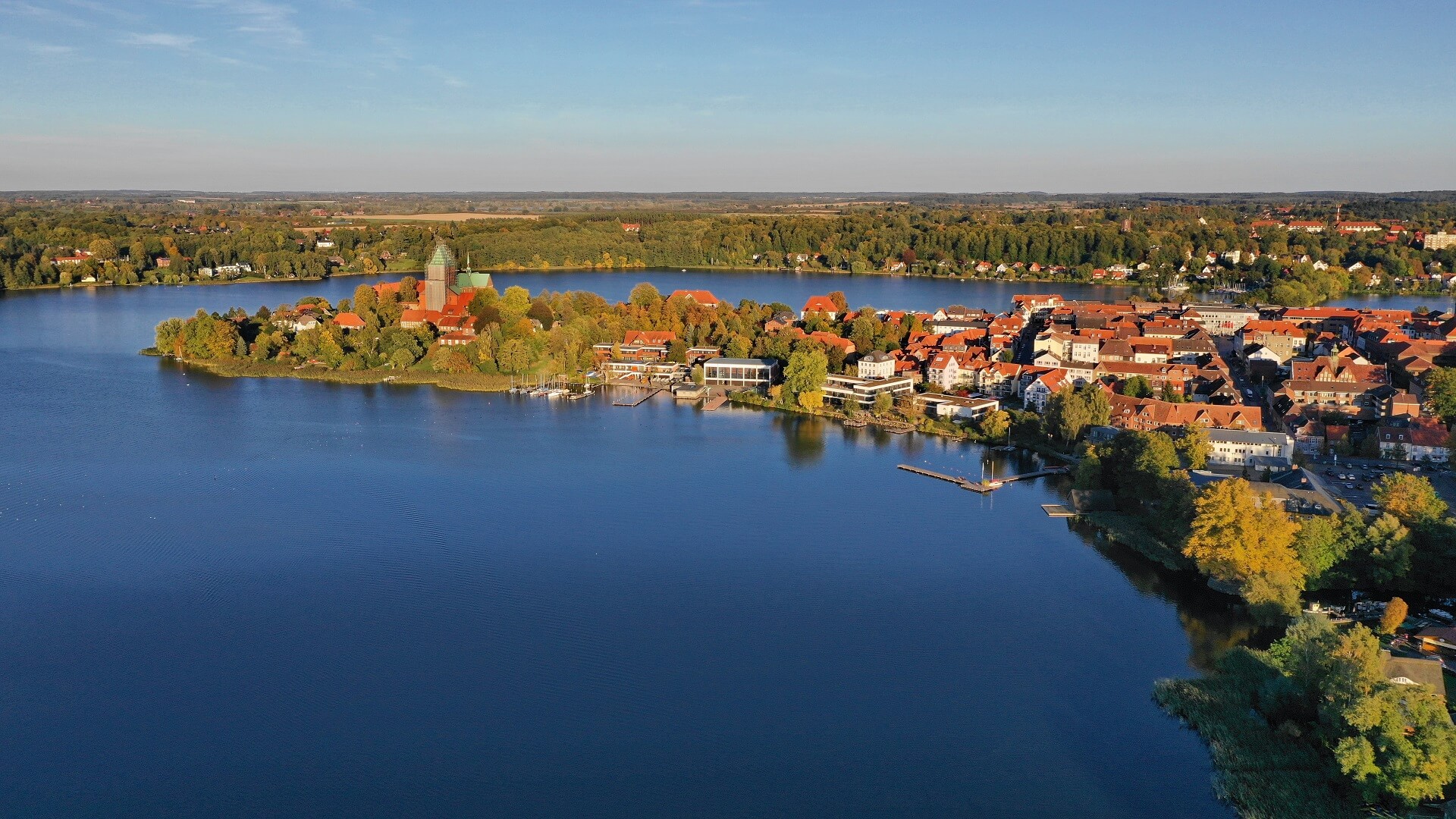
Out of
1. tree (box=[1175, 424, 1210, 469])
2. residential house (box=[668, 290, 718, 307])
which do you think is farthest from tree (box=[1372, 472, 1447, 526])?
residential house (box=[668, 290, 718, 307])

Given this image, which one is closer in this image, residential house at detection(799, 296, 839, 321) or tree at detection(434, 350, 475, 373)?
tree at detection(434, 350, 475, 373)

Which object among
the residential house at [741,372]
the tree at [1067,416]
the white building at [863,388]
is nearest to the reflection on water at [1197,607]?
the tree at [1067,416]

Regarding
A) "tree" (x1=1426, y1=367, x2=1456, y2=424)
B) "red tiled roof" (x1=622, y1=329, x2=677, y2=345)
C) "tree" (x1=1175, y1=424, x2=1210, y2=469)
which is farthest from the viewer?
"red tiled roof" (x1=622, y1=329, x2=677, y2=345)

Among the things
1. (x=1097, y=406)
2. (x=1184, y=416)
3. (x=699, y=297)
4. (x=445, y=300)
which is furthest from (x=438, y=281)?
(x=1184, y=416)

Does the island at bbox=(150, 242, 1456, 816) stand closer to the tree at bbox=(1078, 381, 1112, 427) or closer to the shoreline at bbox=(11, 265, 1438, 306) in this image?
the tree at bbox=(1078, 381, 1112, 427)

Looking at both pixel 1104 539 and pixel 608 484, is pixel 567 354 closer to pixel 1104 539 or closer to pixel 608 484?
pixel 608 484

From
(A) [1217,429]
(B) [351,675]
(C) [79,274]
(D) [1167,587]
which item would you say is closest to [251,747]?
(B) [351,675]
